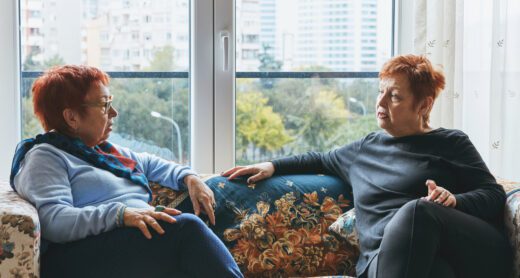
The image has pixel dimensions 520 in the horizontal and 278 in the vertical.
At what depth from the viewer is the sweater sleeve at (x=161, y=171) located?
2.53 meters

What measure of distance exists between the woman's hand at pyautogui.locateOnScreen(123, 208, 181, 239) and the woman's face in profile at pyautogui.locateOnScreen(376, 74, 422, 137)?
89cm

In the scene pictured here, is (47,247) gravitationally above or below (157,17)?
below

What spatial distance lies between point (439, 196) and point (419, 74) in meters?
0.49

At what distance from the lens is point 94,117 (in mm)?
2332

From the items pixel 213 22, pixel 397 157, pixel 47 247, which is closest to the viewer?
pixel 47 247

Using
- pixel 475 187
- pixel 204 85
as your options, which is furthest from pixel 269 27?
pixel 475 187

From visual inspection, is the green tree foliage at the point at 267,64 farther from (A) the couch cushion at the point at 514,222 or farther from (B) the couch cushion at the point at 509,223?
(A) the couch cushion at the point at 514,222

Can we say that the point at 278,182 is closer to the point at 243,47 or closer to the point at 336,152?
the point at 336,152

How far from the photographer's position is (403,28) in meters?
3.27

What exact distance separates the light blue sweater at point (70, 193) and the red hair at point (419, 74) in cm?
99

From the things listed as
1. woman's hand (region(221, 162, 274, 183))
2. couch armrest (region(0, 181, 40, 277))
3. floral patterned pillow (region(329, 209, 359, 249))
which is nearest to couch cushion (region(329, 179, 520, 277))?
floral patterned pillow (region(329, 209, 359, 249))

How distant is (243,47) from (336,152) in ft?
2.49

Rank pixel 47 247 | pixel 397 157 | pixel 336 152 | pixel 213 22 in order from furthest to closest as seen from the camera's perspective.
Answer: pixel 213 22 → pixel 336 152 → pixel 397 157 → pixel 47 247

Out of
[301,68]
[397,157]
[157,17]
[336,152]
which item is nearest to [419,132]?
[397,157]
